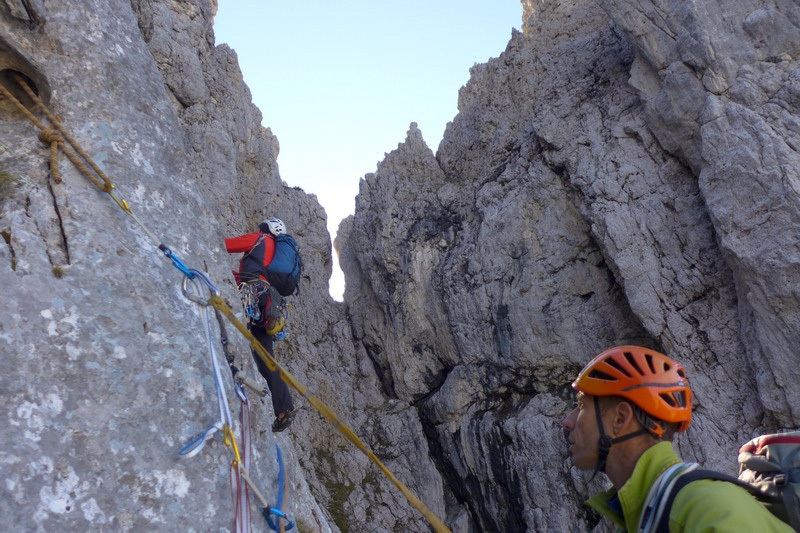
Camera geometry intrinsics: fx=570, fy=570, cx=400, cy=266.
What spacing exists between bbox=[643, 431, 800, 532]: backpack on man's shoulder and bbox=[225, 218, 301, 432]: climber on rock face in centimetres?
709

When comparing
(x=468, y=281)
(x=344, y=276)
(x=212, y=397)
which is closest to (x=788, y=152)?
(x=468, y=281)

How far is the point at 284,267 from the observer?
32.9 feet

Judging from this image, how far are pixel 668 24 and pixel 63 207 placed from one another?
1658cm

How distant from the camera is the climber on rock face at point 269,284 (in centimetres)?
923

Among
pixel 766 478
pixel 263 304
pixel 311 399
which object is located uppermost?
pixel 263 304

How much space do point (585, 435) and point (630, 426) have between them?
0.27 m

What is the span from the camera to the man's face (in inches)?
137

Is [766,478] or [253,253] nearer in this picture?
[766,478]

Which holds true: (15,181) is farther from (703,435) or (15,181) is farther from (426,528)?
(426,528)

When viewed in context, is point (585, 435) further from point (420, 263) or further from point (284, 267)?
point (420, 263)

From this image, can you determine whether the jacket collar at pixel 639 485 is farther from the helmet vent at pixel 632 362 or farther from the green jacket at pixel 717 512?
the helmet vent at pixel 632 362

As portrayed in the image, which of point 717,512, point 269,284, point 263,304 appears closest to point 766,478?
point 717,512

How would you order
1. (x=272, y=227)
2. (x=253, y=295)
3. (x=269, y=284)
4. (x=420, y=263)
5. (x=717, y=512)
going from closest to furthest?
(x=717, y=512), (x=253, y=295), (x=269, y=284), (x=272, y=227), (x=420, y=263)

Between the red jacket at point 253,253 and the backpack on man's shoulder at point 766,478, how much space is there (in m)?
7.95
